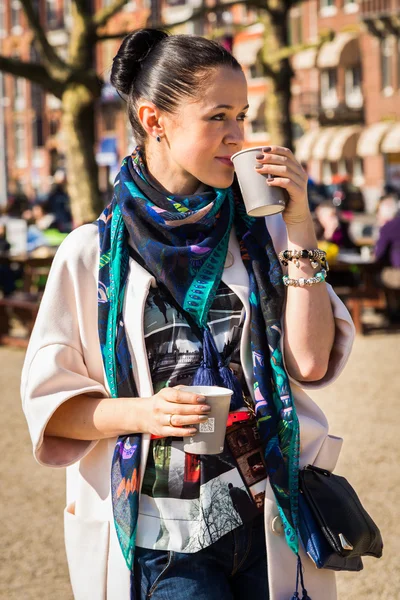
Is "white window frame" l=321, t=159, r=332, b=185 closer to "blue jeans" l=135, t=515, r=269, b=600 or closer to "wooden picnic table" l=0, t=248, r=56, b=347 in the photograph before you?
"wooden picnic table" l=0, t=248, r=56, b=347

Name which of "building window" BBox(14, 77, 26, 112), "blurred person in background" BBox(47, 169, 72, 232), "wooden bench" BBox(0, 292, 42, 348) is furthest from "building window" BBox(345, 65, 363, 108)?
"wooden bench" BBox(0, 292, 42, 348)

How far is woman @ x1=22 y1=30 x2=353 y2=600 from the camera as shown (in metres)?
2.02

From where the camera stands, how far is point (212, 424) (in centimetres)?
188

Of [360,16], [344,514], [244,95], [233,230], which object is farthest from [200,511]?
[360,16]

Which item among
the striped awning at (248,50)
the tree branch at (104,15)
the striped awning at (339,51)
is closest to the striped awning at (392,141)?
the striped awning at (339,51)

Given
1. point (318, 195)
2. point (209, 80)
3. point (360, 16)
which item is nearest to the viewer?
point (209, 80)

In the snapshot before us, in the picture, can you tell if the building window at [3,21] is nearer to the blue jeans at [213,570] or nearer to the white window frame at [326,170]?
the white window frame at [326,170]

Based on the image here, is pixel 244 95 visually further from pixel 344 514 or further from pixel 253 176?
pixel 344 514

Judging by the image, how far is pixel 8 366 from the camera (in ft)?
31.2

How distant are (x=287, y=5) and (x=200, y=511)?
52.6ft

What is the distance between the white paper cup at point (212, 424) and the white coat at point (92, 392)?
0.55 ft

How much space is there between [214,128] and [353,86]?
1781 inches

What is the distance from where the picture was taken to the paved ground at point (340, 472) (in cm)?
416

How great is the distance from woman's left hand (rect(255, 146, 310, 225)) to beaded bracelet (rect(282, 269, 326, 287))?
13cm
